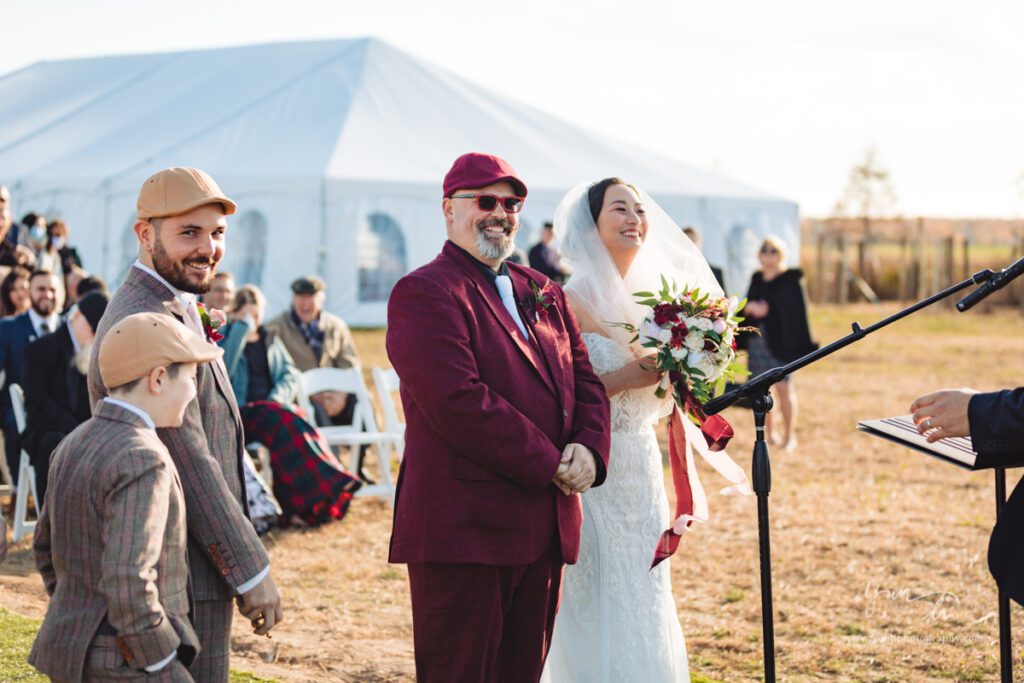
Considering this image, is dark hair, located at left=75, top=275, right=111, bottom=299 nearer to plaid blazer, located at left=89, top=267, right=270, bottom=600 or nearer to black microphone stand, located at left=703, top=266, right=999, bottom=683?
plaid blazer, located at left=89, top=267, right=270, bottom=600

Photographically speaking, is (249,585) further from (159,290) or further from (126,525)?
(159,290)

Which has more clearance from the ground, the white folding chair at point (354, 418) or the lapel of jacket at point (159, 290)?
the lapel of jacket at point (159, 290)

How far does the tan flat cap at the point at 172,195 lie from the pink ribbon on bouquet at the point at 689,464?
2.06 meters

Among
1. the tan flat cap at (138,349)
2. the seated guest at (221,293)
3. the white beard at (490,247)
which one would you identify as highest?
the seated guest at (221,293)

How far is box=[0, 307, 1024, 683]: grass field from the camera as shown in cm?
521

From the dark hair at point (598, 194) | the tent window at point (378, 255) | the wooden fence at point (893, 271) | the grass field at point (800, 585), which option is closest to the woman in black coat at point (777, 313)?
the grass field at point (800, 585)

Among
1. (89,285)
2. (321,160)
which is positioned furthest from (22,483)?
(321,160)

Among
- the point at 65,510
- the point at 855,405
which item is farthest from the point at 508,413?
the point at 855,405

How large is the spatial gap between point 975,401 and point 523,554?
1.33 m

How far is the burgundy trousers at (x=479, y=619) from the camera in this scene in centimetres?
327

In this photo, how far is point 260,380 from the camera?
820 centimetres

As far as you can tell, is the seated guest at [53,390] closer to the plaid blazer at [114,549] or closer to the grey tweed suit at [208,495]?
the grey tweed suit at [208,495]

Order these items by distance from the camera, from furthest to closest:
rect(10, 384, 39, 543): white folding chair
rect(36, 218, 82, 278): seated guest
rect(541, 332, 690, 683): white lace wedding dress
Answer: rect(36, 218, 82, 278): seated guest → rect(10, 384, 39, 543): white folding chair → rect(541, 332, 690, 683): white lace wedding dress

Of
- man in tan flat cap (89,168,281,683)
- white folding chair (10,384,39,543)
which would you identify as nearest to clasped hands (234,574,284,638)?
man in tan flat cap (89,168,281,683)
